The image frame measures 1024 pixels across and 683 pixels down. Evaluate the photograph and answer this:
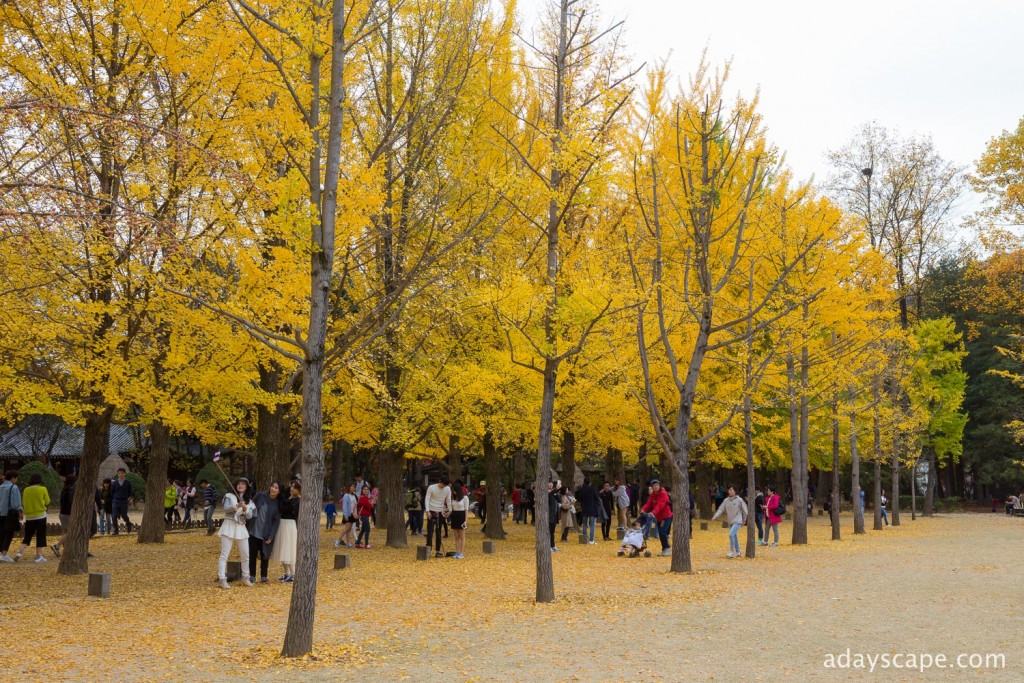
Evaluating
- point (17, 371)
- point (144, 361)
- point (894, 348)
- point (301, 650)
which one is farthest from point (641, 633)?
point (894, 348)

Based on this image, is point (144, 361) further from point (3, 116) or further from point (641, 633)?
point (641, 633)

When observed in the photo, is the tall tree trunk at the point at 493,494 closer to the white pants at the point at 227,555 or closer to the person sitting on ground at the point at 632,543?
the person sitting on ground at the point at 632,543

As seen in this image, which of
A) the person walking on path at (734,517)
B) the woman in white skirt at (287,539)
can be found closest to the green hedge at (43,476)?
the woman in white skirt at (287,539)

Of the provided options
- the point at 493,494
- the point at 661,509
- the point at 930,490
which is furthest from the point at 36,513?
the point at 930,490

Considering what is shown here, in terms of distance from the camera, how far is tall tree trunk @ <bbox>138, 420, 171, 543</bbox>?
68.2 ft

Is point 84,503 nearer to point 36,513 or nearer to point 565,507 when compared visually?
point 36,513

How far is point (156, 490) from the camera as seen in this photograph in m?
21.0

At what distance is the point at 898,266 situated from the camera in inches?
1225

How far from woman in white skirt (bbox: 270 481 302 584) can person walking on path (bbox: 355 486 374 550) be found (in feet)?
17.7

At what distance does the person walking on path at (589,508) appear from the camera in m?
21.7

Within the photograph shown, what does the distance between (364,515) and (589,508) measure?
18.8 feet

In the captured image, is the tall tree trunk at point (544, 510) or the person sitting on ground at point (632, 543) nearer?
the tall tree trunk at point (544, 510)

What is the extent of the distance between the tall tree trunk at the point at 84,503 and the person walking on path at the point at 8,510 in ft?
6.90

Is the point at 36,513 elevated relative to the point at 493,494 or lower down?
lower down
